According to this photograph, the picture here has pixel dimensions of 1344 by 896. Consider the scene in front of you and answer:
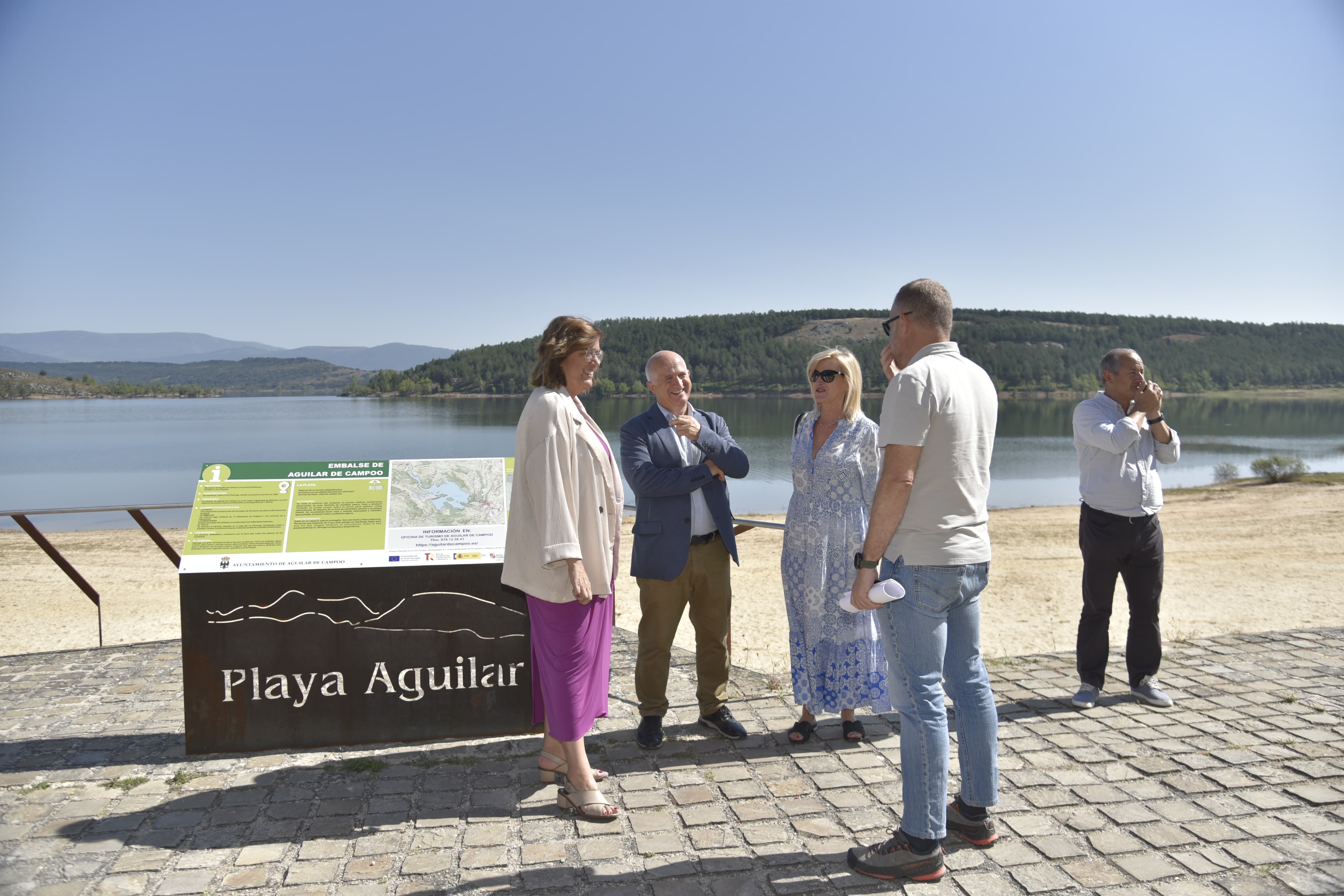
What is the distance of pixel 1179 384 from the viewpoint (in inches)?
4230

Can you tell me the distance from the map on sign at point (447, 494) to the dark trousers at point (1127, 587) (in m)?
3.05

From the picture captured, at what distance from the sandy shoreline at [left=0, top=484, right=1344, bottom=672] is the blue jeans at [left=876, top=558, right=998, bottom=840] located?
2515 mm

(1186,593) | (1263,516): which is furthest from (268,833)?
(1263,516)

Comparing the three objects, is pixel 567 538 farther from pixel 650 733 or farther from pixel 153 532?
pixel 153 532

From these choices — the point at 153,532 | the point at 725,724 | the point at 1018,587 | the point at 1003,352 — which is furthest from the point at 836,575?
the point at 1003,352

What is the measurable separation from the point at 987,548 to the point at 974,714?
0.57 metres

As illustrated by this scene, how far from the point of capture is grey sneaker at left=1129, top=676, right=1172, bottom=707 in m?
3.99

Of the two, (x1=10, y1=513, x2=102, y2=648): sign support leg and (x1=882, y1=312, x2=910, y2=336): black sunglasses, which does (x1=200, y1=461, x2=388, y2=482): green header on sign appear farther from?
(x1=882, y1=312, x2=910, y2=336): black sunglasses

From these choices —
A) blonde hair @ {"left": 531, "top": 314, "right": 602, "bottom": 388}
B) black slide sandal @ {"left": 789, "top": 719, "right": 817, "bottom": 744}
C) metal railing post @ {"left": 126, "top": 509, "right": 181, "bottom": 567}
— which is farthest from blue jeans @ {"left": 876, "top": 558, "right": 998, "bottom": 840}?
metal railing post @ {"left": 126, "top": 509, "right": 181, "bottom": 567}

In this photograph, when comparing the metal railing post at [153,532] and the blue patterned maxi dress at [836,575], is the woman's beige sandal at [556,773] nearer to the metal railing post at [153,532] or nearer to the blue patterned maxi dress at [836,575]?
the blue patterned maxi dress at [836,575]

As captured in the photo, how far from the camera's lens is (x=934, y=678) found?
2.46 meters

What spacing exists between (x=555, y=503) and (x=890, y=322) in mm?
1357

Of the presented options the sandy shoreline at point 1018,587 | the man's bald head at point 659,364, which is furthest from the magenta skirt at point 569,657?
the sandy shoreline at point 1018,587

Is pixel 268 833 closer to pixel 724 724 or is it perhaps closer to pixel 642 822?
pixel 642 822
